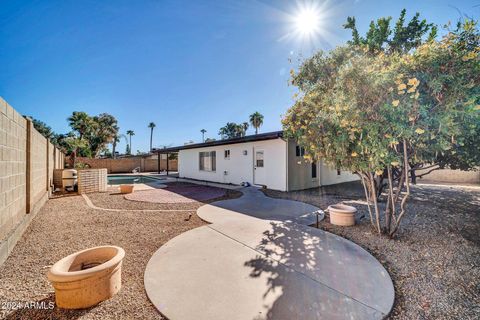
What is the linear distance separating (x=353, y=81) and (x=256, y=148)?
7.41m

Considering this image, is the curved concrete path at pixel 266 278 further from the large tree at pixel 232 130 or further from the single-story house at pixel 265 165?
the large tree at pixel 232 130

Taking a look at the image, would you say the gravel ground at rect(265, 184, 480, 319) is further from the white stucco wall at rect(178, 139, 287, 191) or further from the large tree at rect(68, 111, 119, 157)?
the large tree at rect(68, 111, 119, 157)

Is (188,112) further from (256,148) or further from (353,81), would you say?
(353,81)

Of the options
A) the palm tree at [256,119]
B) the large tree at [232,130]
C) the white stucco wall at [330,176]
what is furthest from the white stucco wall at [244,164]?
the large tree at [232,130]

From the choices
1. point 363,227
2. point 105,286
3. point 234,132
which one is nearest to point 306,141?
point 363,227

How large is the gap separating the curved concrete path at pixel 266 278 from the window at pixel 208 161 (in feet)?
31.7

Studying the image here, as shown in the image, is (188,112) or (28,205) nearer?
(28,205)

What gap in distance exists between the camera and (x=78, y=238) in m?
3.94

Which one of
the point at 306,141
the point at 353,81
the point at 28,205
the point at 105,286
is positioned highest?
the point at 353,81

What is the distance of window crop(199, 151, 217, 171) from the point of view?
1368 centimetres

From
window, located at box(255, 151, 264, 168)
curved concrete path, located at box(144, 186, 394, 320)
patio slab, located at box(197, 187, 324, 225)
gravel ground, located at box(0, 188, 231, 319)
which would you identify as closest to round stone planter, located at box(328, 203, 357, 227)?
patio slab, located at box(197, 187, 324, 225)

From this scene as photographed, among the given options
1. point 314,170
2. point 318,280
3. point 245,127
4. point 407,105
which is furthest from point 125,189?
point 245,127

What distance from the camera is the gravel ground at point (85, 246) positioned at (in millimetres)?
2039

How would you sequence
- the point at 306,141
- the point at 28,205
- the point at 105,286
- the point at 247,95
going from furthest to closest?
the point at 247,95 < the point at 306,141 < the point at 28,205 < the point at 105,286
